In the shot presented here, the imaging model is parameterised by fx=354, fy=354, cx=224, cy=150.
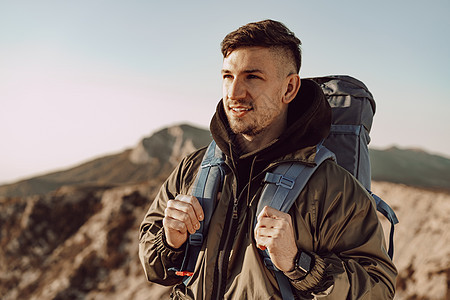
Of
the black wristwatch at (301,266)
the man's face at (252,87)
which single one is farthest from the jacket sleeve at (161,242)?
the black wristwatch at (301,266)

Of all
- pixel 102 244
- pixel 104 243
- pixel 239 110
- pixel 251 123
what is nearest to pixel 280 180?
pixel 251 123

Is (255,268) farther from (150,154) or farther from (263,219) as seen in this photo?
(150,154)

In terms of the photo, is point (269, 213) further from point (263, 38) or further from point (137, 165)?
point (137, 165)

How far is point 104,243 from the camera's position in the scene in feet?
111

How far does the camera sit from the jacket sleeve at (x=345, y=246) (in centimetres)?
291

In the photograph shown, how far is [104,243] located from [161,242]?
33113 millimetres

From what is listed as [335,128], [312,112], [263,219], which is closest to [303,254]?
[263,219]

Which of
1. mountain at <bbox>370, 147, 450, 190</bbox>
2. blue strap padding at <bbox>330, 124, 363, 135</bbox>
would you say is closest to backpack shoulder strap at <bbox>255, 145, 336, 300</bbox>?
blue strap padding at <bbox>330, 124, 363, 135</bbox>

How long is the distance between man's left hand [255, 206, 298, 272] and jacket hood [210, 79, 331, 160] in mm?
700

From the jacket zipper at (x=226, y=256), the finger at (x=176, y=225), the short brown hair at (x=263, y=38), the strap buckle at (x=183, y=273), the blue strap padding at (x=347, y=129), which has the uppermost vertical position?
the short brown hair at (x=263, y=38)

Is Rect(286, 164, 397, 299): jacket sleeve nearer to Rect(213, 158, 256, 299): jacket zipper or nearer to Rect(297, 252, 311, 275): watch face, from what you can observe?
Rect(297, 252, 311, 275): watch face

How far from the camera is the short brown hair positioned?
336 centimetres

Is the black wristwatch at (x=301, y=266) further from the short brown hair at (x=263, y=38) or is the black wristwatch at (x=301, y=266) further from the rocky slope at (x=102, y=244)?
the rocky slope at (x=102, y=244)

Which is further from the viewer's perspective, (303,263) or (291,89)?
(291,89)
